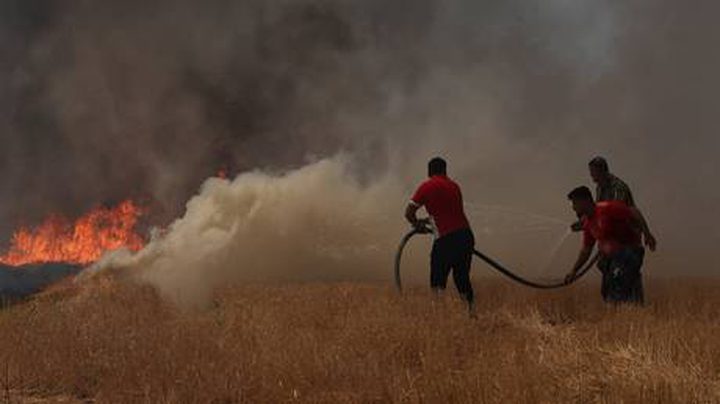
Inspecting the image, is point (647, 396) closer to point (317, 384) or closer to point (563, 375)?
point (563, 375)

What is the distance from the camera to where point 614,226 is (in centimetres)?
872

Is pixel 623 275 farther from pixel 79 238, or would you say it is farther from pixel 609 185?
pixel 79 238

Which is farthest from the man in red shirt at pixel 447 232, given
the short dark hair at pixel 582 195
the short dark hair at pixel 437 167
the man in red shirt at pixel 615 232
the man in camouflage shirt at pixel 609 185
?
the man in camouflage shirt at pixel 609 185

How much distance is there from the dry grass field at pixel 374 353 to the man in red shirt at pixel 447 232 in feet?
1.03

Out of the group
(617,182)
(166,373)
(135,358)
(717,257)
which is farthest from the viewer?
(717,257)

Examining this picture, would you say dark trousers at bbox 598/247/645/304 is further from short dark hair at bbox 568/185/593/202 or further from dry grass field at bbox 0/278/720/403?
short dark hair at bbox 568/185/593/202

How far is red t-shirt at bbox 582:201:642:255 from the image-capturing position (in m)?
8.66

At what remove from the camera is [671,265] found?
73.7 ft

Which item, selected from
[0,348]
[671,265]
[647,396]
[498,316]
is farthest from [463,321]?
[671,265]

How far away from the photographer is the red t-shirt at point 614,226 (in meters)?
8.66

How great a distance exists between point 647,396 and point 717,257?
2236 centimetres

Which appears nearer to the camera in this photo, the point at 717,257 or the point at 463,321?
the point at 463,321

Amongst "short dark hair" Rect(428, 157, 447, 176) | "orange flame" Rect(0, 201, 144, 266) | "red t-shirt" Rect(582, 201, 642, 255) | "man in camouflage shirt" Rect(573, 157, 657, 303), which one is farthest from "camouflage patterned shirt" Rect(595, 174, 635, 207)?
"orange flame" Rect(0, 201, 144, 266)

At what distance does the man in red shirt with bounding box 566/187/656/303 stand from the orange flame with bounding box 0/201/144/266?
21110 millimetres
